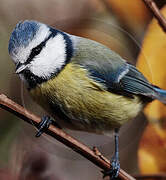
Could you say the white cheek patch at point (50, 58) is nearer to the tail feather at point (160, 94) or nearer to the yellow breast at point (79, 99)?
the yellow breast at point (79, 99)

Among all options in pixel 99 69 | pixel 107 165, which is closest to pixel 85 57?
pixel 99 69

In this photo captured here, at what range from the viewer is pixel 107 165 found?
2.41 feet

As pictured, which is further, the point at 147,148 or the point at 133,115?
the point at 133,115

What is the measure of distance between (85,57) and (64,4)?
0.33m

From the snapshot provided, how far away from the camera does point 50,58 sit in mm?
803

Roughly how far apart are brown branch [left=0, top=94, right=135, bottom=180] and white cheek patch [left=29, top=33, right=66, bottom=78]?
113mm

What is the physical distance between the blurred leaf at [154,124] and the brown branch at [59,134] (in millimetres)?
91

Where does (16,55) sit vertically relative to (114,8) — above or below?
below

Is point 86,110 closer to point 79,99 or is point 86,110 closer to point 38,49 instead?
point 79,99

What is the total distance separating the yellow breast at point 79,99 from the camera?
847 mm

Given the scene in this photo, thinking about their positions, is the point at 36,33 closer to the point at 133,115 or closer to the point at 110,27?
the point at 110,27

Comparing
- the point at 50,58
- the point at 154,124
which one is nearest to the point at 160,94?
the point at 154,124

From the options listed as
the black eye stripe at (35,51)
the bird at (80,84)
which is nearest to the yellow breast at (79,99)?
the bird at (80,84)

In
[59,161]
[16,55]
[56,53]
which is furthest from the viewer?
[59,161]
